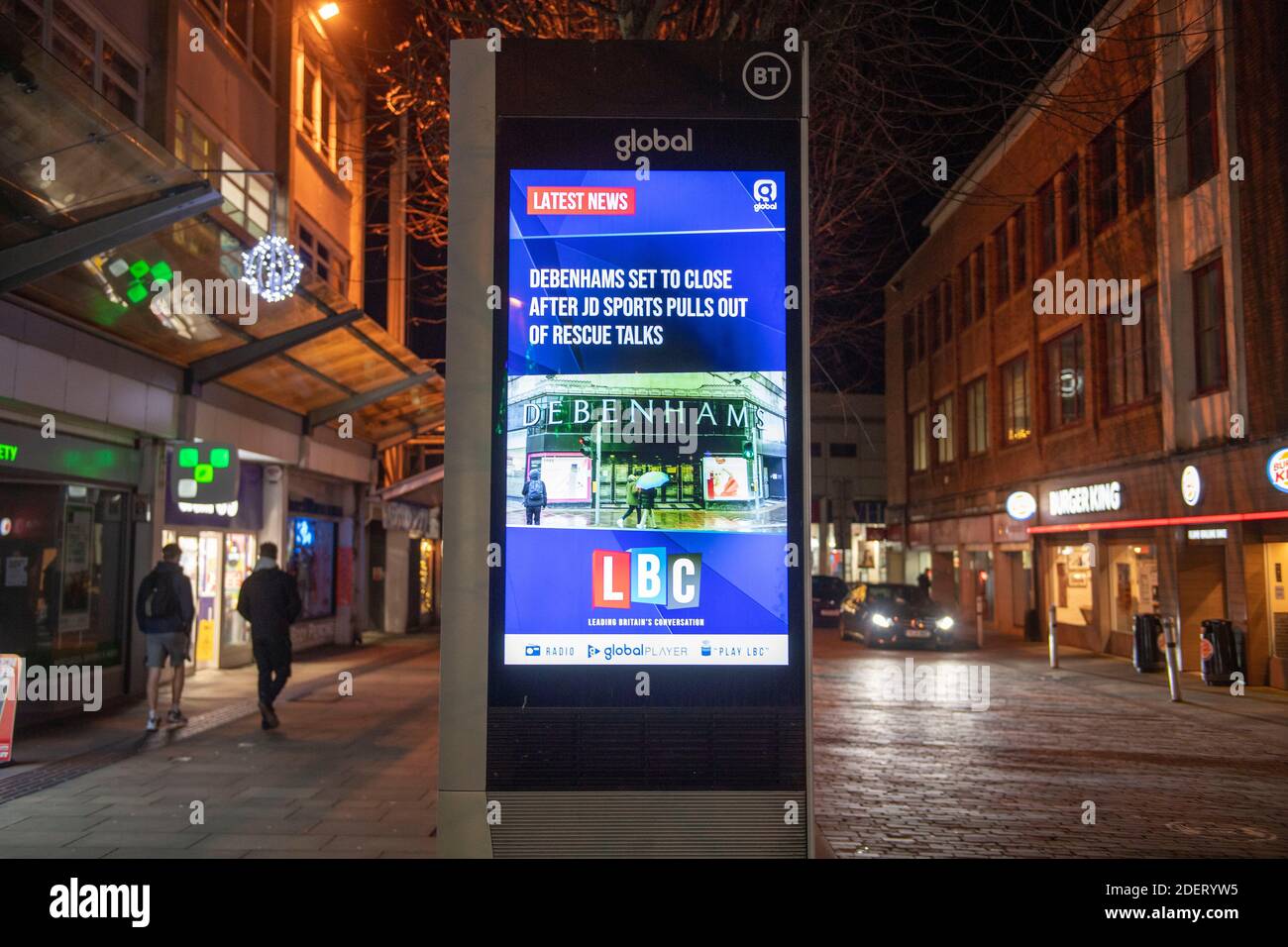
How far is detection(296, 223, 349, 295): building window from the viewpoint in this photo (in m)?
20.4

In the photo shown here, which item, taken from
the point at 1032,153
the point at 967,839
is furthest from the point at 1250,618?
the point at 1032,153

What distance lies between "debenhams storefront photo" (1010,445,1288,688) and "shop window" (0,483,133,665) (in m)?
16.4

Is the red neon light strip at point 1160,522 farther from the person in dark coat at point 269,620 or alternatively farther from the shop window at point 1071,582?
the person in dark coat at point 269,620

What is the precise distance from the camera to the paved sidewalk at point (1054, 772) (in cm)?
774

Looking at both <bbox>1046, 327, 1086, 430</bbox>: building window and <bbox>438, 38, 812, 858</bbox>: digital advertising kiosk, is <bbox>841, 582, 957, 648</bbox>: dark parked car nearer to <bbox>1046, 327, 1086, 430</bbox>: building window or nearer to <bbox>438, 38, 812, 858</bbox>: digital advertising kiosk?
<bbox>1046, 327, 1086, 430</bbox>: building window

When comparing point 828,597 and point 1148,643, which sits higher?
point 828,597

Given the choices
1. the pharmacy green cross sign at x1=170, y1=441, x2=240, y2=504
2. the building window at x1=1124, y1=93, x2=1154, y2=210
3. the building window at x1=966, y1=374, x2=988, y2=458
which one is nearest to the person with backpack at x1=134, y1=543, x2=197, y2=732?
the pharmacy green cross sign at x1=170, y1=441, x2=240, y2=504

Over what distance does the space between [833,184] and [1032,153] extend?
1784 centimetres

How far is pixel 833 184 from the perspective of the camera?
1267 centimetres

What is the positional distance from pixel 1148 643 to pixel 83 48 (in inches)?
741

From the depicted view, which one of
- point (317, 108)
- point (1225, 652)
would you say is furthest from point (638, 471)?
point (317, 108)

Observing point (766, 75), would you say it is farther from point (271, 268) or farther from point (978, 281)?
point (978, 281)

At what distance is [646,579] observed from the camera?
490cm

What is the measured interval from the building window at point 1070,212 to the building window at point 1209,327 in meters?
5.94
